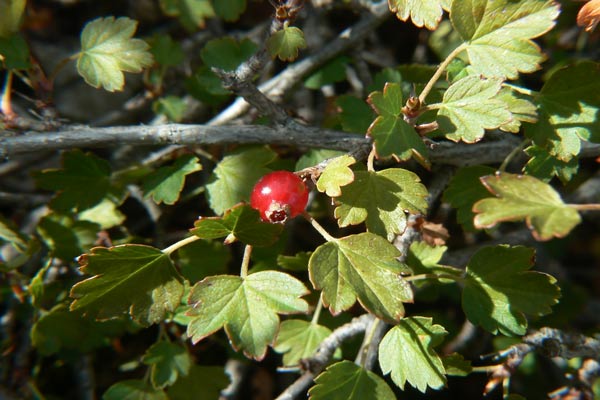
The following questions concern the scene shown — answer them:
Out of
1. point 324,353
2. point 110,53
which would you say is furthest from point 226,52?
point 324,353

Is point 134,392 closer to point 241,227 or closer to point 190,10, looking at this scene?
point 241,227

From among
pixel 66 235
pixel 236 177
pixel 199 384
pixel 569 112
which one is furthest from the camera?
pixel 66 235

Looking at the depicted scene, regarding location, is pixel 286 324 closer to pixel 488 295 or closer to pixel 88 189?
pixel 488 295

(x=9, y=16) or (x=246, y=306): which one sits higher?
(x=9, y=16)

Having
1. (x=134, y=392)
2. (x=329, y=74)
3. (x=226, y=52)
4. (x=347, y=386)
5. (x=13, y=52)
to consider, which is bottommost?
(x=134, y=392)

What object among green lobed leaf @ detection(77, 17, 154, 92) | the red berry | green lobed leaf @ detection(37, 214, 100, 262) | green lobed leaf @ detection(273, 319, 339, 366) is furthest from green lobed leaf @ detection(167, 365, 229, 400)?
green lobed leaf @ detection(77, 17, 154, 92)

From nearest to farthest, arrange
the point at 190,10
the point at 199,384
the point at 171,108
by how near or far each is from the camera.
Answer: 1. the point at 199,384
2. the point at 171,108
3. the point at 190,10

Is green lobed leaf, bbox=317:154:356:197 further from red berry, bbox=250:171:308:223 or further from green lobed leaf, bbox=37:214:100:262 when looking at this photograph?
green lobed leaf, bbox=37:214:100:262
